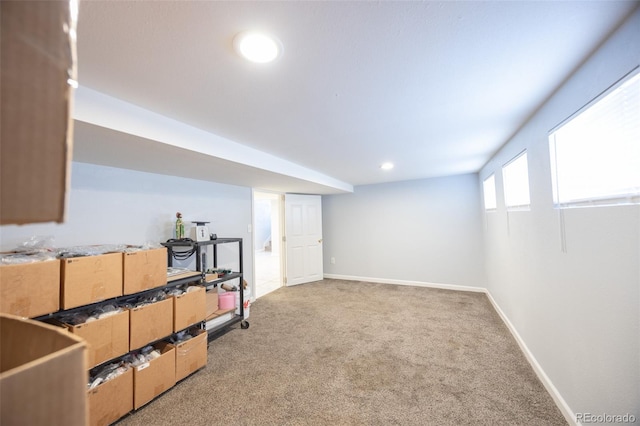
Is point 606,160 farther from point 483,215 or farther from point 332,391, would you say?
point 483,215

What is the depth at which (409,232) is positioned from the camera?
4.95 metres

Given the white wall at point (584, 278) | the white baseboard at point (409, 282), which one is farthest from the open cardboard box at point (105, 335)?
the white baseboard at point (409, 282)

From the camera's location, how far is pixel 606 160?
123 cm

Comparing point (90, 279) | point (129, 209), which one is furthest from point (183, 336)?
point (129, 209)

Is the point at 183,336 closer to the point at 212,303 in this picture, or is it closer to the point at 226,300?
the point at 212,303

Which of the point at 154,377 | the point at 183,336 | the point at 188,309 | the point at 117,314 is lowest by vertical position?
the point at 154,377

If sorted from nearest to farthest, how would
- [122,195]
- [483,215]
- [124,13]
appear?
1. [124,13]
2. [122,195]
3. [483,215]

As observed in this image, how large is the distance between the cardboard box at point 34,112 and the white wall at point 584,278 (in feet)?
6.07

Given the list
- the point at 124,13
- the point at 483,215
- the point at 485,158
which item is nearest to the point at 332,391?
the point at 124,13

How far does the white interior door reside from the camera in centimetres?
511

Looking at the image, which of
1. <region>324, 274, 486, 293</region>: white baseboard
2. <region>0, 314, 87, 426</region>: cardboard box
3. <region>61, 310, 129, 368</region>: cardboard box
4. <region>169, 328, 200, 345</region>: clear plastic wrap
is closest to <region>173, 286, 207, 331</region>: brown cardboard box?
<region>169, 328, 200, 345</region>: clear plastic wrap

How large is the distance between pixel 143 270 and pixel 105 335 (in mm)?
465

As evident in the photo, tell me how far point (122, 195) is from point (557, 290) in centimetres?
383

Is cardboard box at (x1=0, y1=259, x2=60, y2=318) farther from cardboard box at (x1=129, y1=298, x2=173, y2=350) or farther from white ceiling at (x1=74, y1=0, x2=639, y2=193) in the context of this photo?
white ceiling at (x1=74, y1=0, x2=639, y2=193)
